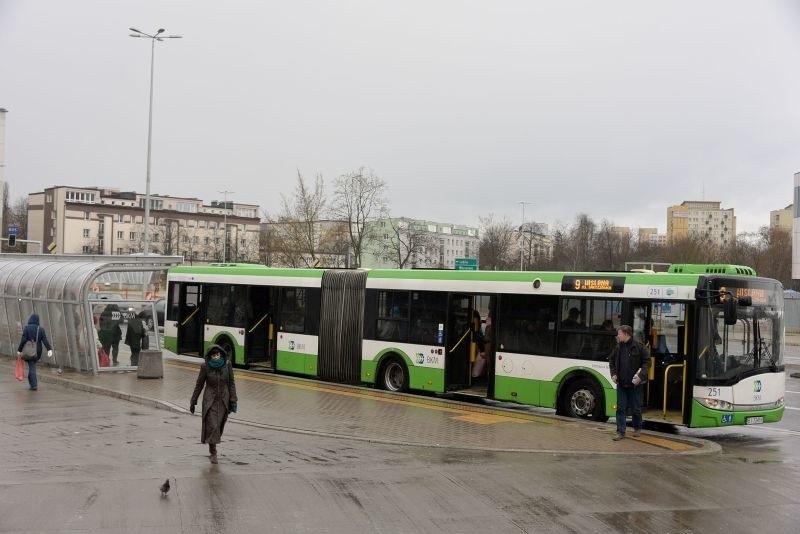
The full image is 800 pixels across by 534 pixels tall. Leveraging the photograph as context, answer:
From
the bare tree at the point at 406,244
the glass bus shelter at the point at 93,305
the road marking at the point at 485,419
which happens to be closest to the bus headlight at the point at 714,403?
the road marking at the point at 485,419

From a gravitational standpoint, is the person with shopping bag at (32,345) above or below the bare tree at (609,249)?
below

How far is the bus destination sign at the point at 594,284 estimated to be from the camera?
14.8m

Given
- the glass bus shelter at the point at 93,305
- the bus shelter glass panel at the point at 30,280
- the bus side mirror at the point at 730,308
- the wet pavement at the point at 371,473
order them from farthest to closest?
1. the bus shelter glass panel at the point at 30,280
2. the glass bus shelter at the point at 93,305
3. the bus side mirror at the point at 730,308
4. the wet pavement at the point at 371,473

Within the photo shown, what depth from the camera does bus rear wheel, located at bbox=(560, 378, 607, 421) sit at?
48.7 ft

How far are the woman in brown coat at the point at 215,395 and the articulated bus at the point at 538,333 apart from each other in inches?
265

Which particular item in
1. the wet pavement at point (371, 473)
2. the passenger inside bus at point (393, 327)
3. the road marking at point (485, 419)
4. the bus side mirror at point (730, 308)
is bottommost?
the wet pavement at point (371, 473)

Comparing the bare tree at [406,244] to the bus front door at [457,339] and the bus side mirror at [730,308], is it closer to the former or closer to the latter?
the bus front door at [457,339]

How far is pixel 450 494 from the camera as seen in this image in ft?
30.7

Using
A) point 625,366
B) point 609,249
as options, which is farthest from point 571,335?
point 609,249

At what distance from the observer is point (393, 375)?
1883cm

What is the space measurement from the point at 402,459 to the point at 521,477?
5.65ft

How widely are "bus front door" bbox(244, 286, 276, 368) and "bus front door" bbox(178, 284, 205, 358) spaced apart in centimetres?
256

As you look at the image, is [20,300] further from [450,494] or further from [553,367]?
[450,494]

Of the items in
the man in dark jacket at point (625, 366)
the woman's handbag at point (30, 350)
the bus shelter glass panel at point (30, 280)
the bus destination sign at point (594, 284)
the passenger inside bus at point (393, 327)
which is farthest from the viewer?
the bus shelter glass panel at point (30, 280)
